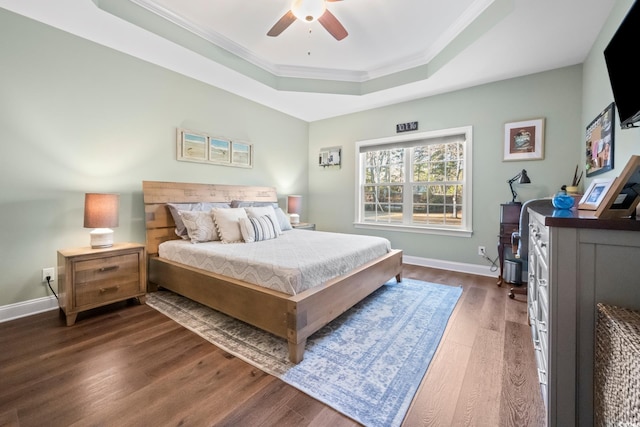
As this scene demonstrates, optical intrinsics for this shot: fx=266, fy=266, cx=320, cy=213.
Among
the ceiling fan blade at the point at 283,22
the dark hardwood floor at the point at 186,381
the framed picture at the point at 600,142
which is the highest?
the ceiling fan blade at the point at 283,22

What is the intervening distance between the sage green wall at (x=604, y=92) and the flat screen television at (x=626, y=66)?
0.11 ft

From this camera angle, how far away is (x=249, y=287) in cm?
196

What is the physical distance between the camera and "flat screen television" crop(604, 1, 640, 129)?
1300mm

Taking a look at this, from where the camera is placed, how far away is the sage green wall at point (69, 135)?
7.45 ft

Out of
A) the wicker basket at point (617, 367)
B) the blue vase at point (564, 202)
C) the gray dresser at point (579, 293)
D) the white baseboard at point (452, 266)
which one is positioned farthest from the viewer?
the white baseboard at point (452, 266)

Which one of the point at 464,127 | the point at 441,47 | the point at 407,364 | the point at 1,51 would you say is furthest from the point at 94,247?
the point at 464,127

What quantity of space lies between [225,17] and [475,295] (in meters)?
3.90

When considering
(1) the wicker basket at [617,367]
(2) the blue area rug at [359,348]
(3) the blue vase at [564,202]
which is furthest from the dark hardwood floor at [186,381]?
(3) the blue vase at [564,202]

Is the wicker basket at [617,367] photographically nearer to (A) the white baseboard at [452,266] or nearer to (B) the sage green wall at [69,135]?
(A) the white baseboard at [452,266]

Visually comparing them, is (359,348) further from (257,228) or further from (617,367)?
(257,228)

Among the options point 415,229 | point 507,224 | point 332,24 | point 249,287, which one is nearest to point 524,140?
point 507,224

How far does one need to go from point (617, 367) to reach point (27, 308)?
12.7ft

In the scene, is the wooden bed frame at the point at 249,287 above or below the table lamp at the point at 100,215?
below

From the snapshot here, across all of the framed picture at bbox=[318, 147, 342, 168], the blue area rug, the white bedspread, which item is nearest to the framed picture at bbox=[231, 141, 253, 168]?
the framed picture at bbox=[318, 147, 342, 168]
